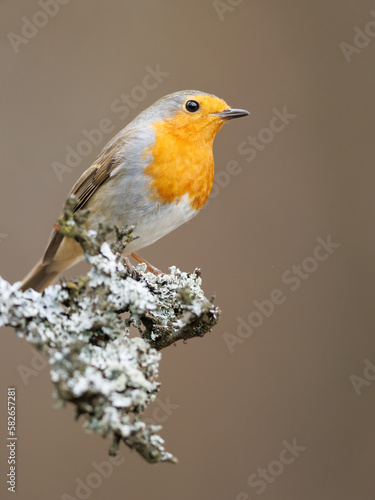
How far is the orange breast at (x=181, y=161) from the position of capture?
100 inches

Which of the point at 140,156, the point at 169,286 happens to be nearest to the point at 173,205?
the point at 140,156

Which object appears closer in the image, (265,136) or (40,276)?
(40,276)

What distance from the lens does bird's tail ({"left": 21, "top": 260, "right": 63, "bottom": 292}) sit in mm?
2988

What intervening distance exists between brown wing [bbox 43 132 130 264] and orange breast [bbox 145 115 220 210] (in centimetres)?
21

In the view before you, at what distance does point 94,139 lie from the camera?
11.9ft

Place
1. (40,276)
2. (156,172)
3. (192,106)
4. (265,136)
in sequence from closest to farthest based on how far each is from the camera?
(156,172), (192,106), (40,276), (265,136)

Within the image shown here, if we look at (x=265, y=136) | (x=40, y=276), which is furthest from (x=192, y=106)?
(x=40, y=276)

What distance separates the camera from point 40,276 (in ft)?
9.98

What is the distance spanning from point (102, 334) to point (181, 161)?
3.86ft

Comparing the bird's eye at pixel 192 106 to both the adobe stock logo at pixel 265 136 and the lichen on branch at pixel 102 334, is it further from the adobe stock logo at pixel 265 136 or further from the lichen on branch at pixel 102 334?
the lichen on branch at pixel 102 334

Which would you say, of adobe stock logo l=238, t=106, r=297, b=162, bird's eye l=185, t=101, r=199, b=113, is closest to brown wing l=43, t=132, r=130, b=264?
bird's eye l=185, t=101, r=199, b=113

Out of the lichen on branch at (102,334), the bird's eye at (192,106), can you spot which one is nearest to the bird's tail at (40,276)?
the bird's eye at (192,106)

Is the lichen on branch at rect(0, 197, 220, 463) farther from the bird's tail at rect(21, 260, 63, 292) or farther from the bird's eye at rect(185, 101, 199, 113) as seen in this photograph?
the bird's tail at rect(21, 260, 63, 292)

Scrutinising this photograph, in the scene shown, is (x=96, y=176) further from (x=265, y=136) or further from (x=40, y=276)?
(x=265, y=136)
